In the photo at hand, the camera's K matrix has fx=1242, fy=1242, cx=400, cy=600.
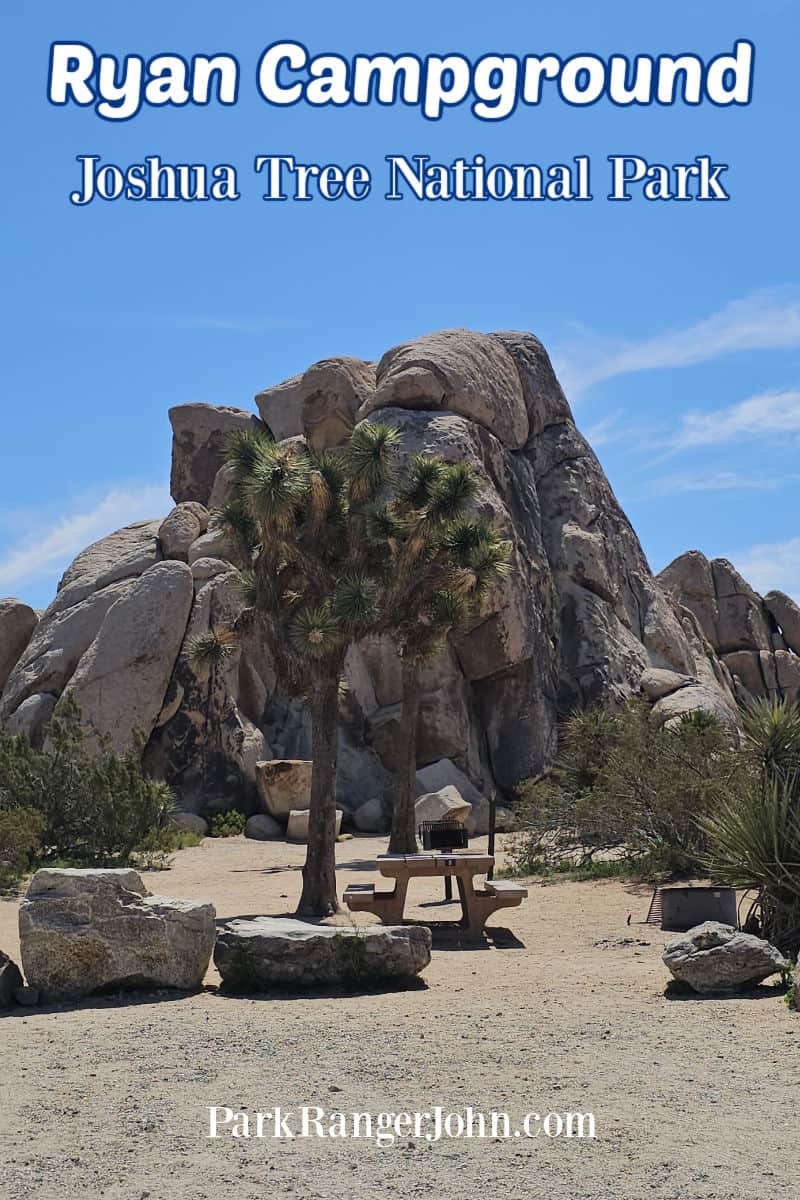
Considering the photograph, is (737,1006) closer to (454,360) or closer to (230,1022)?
(230,1022)

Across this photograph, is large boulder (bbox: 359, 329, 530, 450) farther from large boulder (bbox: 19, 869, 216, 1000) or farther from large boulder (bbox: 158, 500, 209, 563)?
large boulder (bbox: 19, 869, 216, 1000)

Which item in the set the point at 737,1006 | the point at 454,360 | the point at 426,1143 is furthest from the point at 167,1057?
the point at 454,360

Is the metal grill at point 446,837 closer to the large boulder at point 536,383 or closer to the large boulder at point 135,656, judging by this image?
the large boulder at point 135,656

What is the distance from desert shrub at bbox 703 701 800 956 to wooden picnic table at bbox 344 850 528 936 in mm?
2353

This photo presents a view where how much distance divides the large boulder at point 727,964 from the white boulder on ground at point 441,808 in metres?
13.7

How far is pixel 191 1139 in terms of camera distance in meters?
5.56

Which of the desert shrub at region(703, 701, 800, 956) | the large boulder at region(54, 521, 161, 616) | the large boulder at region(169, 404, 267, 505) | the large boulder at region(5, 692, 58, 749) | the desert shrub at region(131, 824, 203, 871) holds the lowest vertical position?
the desert shrub at region(131, 824, 203, 871)

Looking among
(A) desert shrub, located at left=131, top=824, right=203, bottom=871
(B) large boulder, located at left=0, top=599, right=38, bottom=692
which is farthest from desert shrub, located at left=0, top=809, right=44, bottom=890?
(B) large boulder, located at left=0, top=599, right=38, bottom=692

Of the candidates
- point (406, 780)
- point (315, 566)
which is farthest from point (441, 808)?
point (315, 566)

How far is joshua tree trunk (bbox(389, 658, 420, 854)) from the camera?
1961 cm

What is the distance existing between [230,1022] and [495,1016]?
1.76 metres

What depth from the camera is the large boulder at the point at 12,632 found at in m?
31.8

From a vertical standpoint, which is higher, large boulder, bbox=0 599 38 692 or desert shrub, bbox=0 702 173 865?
large boulder, bbox=0 599 38 692

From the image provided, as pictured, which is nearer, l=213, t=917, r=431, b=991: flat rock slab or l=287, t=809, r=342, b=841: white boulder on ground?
l=213, t=917, r=431, b=991: flat rock slab
